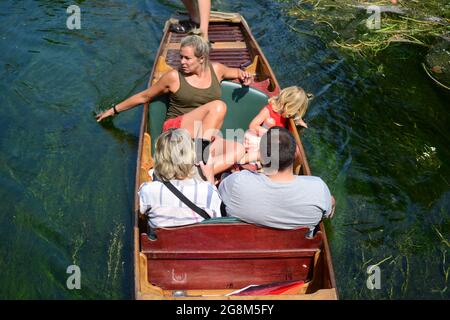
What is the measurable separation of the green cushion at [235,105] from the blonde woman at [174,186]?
178 centimetres

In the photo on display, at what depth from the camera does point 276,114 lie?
5277 mm

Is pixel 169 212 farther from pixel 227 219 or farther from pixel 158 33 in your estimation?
pixel 158 33

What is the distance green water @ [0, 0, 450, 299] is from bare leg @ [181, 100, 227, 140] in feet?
4.47

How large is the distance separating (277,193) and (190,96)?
185cm

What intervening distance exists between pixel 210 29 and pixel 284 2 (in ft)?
10.4

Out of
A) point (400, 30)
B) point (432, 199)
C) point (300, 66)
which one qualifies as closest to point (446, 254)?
point (432, 199)

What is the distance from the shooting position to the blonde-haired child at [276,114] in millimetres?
5090

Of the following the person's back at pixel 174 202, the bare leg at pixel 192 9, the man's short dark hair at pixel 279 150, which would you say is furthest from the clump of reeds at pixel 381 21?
the person's back at pixel 174 202

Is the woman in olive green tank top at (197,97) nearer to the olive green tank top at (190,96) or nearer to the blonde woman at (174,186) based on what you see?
the olive green tank top at (190,96)

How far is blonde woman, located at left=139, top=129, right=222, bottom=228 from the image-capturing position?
3.87 meters

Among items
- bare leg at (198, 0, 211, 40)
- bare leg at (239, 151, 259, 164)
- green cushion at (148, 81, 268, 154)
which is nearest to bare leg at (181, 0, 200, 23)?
bare leg at (198, 0, 211, 40)

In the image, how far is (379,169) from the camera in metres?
6.79
